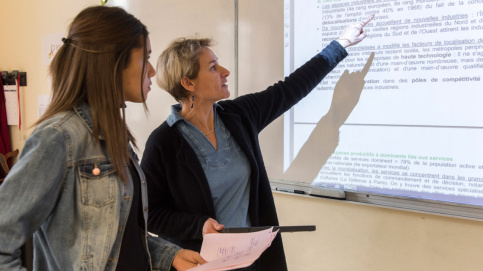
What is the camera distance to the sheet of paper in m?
1.05

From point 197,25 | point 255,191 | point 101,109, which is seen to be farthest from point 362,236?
point 197,25

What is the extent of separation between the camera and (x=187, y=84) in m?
1.43

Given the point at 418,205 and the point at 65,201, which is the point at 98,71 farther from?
the point at 418,205

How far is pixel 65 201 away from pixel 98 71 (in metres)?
0.29

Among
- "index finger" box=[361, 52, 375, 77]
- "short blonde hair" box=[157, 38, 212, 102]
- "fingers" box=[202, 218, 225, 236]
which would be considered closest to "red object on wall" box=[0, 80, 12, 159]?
"short blonde hair" box=[157, 38, 212, 102]

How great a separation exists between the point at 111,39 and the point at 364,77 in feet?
3.43

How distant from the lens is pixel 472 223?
1362mm

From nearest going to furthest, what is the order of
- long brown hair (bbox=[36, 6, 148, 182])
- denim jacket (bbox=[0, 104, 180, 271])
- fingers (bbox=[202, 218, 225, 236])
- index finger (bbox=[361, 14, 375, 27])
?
1. denim jacket (bbox=[0, 104, 180, 271])
2. long brown hair (bbox=[36, 6, 148, 182])
3. fingers (bbox=[202, 218, 225, 236])
4. index finger (bbox=[361, 14, 375, 27])

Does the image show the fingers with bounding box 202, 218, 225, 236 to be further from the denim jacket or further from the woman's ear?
the woman's ear

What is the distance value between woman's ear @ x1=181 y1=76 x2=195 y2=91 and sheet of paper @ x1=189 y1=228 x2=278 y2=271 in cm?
58

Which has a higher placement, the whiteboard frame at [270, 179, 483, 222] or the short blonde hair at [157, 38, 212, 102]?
the short blonde hair at [157, 38, 212, 102]

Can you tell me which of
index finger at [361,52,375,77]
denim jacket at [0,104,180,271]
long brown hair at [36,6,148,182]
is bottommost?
denim jacket at [0,104,180,271]

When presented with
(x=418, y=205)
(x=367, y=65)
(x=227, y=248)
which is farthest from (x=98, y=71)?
(x=418, y=205)

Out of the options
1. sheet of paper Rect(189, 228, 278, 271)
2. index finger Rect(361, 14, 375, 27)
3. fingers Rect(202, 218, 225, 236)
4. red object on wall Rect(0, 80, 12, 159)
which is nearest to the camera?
sheet of paper Rect(189, 228, 278, 271)
